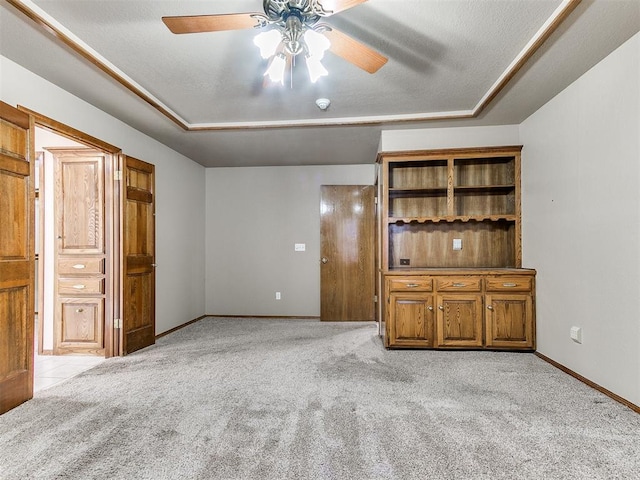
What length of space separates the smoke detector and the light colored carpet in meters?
2.39

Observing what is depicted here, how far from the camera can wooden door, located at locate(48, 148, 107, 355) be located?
358cm

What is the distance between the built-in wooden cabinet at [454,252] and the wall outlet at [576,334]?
620 mm

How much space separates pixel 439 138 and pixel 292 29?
105 inches

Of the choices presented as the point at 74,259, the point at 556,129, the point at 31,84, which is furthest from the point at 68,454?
the point at 556,129

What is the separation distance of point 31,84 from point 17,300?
5.30ft

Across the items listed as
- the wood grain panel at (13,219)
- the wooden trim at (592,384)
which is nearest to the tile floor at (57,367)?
the wood grain panel at (13,219)

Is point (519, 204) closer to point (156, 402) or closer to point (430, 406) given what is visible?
point (430, 406)

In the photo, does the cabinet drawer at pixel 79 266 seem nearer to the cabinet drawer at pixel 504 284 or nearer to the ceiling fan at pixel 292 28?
the ceiling fan at pixel 292 28

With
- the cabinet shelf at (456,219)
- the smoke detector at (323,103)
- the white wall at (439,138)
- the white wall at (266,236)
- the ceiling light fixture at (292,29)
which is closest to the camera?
the ceiling light fixture at (292,29)

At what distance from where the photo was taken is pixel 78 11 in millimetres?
2004

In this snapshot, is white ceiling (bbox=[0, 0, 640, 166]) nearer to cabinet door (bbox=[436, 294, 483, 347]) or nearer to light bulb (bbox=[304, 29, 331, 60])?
light bulb (bbox=[304, 29, 331, 60])

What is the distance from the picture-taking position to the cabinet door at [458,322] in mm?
3598

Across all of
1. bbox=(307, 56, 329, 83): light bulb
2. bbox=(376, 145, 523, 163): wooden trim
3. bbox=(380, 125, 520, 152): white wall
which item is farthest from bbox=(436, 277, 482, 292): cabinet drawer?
bbox=(307, 56, 329, 83): light bulb

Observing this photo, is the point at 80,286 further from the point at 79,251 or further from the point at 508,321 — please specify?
the point at 508,321
